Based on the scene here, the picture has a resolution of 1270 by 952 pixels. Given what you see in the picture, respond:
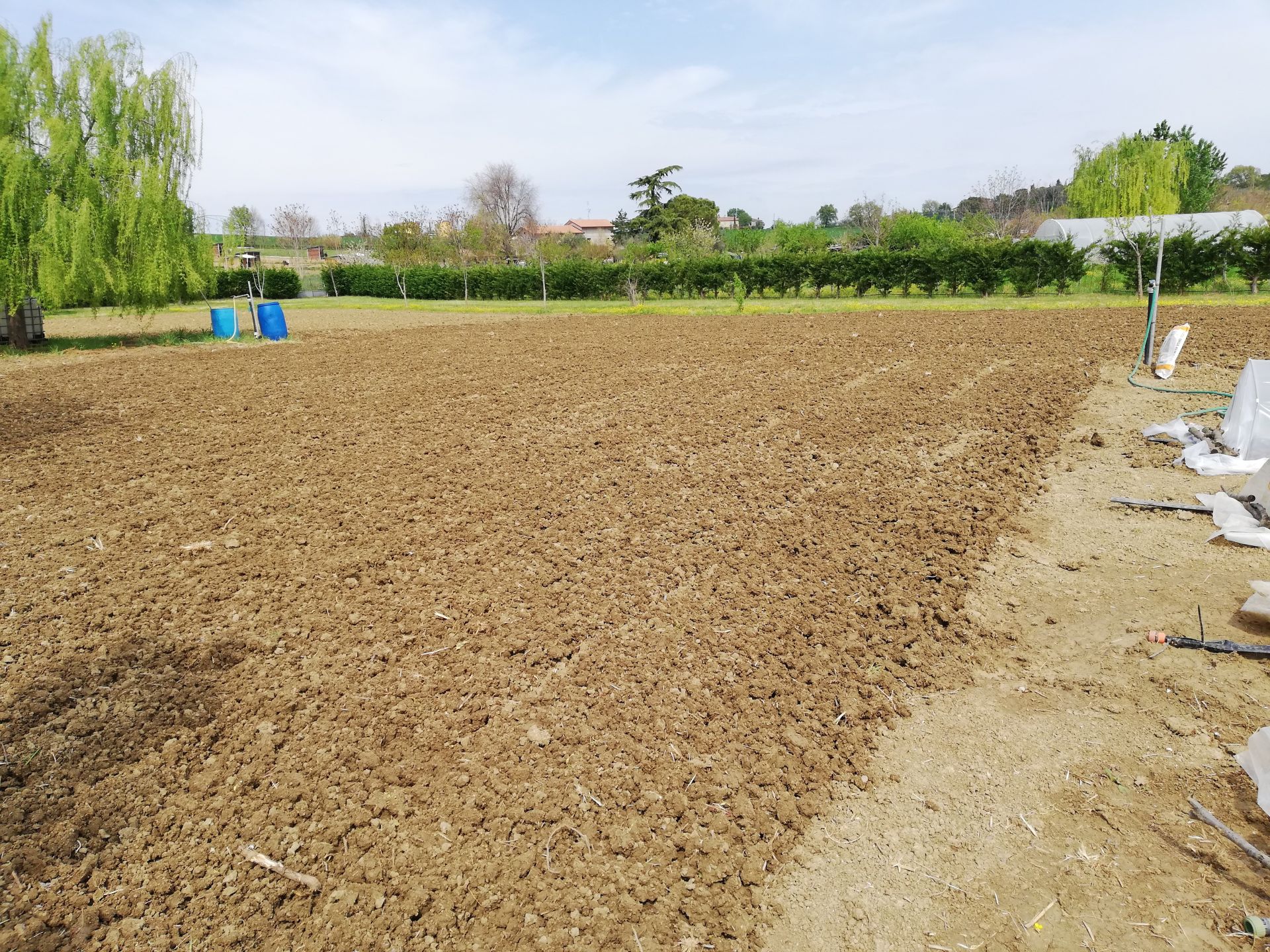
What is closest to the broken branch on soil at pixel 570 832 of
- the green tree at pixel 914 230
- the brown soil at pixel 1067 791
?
the brown soil at pixel 1067 791

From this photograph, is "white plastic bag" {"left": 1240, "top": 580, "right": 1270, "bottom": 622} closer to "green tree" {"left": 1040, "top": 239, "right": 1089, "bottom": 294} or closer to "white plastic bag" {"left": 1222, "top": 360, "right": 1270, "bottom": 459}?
"white plastic bag" {"left": 1222, "top": 360, "right": 1270, "bottom": 459}

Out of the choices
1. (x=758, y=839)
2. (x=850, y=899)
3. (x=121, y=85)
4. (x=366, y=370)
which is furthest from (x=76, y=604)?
(x=121, y=85)

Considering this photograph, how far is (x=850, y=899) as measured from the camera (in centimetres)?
242

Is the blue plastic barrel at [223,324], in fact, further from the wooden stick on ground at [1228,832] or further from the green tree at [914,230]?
the green tree at [914,230]

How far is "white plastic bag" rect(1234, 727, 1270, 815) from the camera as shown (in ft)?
8.08

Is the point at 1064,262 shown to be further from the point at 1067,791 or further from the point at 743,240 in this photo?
the point at 743,240

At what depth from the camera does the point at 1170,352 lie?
9523 mm

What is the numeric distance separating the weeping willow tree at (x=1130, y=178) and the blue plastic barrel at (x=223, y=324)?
28378 mm

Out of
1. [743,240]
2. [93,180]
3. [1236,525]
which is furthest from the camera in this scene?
[743,240]

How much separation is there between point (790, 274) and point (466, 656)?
2625 centimetres

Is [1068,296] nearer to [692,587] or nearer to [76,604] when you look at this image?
[692,587]

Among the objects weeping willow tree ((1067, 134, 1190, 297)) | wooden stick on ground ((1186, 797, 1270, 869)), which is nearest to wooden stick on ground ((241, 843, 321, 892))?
wooden stick on ground ((1186, 797, 1270, 869))

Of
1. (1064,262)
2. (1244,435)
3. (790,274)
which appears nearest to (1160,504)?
(1244,435)

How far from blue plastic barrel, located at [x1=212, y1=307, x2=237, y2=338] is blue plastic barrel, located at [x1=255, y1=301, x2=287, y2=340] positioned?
0.71m
